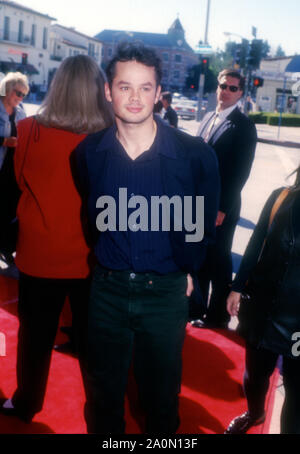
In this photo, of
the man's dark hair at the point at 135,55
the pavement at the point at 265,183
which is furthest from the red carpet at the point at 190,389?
the man's dark hair at the point at 135,55

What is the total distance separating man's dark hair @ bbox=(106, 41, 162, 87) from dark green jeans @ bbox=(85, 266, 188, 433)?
884 millimetres

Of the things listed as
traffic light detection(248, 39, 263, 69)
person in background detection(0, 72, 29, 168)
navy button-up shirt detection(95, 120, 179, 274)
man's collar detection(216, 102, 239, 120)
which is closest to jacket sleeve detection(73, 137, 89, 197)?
navy button-up shirt detection(95, 120, 179, 274)

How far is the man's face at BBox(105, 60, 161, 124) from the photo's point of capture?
1950 millimetres

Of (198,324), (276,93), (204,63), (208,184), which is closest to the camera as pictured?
(208,184)

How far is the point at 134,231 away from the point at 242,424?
1.47 m

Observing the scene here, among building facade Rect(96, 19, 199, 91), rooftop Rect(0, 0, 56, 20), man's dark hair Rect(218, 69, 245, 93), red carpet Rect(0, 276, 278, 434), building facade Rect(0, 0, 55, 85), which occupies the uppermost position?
building facade Rect(96, 19, 199, 91)

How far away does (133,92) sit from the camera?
1.95 meters

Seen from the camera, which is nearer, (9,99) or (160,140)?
(160,140)

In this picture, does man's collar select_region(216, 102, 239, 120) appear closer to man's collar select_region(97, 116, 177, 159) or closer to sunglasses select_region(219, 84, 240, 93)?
sunglasses select_region(219, 84, 240, 93)

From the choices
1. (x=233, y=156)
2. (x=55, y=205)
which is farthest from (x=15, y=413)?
(x=233, y=156)

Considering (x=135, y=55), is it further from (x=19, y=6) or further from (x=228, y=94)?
(x=19, y=6)

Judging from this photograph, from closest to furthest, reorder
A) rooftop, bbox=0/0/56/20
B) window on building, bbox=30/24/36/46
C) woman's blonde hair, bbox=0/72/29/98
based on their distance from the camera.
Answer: woman's blonde hair, bbox=0/72/29/98 → rooftop, bbox=0/0/56/20 → window on building, bbox=30/24/36/46
